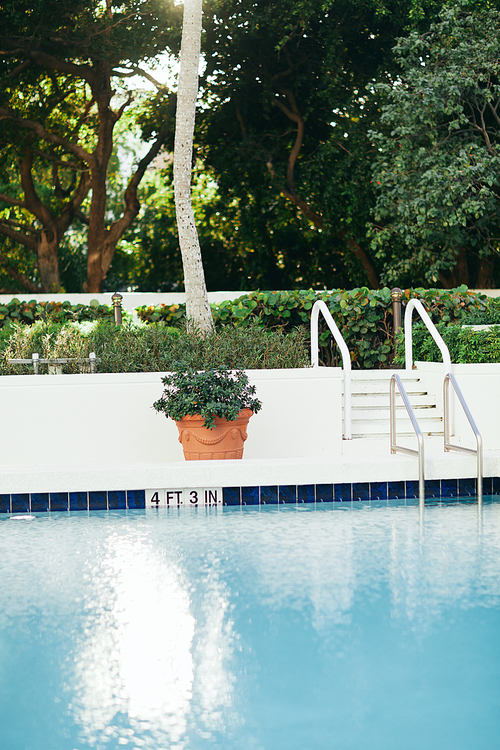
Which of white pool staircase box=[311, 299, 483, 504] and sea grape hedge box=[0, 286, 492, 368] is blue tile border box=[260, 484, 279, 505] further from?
sea grape hedge box=[0, 286, 492, 368]

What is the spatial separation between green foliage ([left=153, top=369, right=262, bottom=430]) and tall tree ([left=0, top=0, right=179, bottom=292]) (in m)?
10.3

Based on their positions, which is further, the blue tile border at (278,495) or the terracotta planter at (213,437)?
the terracotta planter at (213,437)

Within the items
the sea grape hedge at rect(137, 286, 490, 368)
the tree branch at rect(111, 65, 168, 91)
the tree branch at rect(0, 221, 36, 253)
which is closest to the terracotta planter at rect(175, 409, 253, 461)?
the sea grape hedge at rect(137, 286, 490, 368)

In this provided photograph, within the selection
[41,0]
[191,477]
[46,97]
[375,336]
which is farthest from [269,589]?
[46,97]

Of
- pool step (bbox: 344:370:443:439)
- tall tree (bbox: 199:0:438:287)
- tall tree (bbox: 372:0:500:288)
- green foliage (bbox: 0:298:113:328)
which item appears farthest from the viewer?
tall tree (bbox: 199:0:438:287)

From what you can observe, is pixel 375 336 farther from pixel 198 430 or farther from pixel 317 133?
pixel 317 133

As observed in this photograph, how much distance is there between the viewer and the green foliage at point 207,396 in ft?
21.0

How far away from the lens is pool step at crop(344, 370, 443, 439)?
311 inches

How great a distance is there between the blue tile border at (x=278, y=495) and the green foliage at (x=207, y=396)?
663 mm

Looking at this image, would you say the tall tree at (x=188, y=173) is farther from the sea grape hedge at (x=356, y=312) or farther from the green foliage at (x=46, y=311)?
the green foliage at (x=46, y=311)

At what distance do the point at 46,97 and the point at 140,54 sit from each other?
3.60 metres

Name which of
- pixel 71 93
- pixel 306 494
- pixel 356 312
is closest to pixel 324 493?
pixel 306 494

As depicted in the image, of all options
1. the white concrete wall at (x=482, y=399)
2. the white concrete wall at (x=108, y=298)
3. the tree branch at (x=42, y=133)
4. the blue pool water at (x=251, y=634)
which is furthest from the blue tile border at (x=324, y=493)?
the tree branch at (x=42, y=133)

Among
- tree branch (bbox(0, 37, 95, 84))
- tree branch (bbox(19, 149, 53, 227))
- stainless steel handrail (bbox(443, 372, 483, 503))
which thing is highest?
tree branch (bbox(0, 37, 95, 84))
